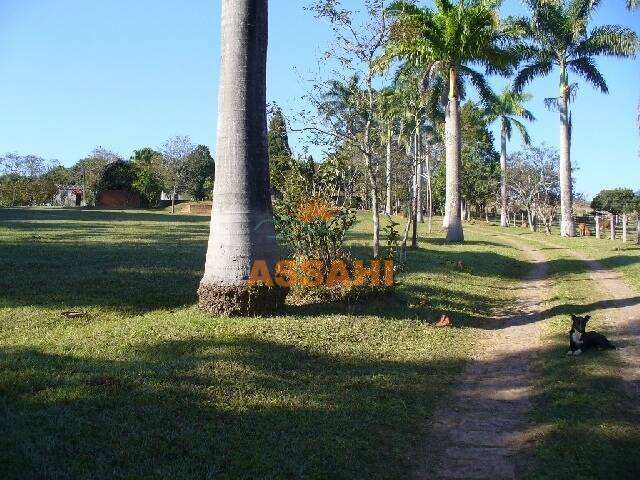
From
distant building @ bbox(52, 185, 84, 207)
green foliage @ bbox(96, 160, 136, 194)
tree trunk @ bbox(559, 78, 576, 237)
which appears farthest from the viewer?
distant building @ bbox(52, 185, 84, 207)

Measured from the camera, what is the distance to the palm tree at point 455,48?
2197 cm

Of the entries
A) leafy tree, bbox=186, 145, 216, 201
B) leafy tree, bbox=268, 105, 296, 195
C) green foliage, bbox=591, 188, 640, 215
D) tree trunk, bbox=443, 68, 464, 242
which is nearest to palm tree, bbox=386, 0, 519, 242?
tree trunk, bbox=443, 68, 464, 242

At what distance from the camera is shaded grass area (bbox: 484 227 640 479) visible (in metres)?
4.45

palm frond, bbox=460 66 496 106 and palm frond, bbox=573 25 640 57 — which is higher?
palm frond, bbox=573 25 640 57

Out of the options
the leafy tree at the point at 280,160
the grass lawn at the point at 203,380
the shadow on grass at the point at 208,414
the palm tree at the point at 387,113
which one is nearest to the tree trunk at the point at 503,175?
the palm tree at the point at 387,113

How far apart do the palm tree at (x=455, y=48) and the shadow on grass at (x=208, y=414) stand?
56.1 feet

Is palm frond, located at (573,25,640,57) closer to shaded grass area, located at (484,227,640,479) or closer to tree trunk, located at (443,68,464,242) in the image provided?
tree trunk, located at (443,68,464,242)

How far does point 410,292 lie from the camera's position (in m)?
11.4

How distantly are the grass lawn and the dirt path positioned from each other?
20cm

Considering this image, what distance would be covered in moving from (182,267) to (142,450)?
29.0 feet

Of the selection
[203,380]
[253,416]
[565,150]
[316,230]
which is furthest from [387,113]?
[565,150]

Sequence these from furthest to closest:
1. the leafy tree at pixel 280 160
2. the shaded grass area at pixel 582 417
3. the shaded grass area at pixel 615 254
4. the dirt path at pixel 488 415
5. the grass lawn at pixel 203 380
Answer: the shaded grass area at pixel 615 254 < the leafy tree at pixel 280 160 < the dirt path at pixel 488 415 < the shaded grass area at pixel 582 417 < the grass lawn at pixel 203 380

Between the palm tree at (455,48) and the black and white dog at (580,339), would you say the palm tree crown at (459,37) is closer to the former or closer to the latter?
the palm tree at (455,48)

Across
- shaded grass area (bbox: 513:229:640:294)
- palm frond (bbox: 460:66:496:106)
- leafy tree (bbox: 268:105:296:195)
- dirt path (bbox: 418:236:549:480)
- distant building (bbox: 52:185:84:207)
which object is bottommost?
dirt path (bbox: 418:236:549:480)
